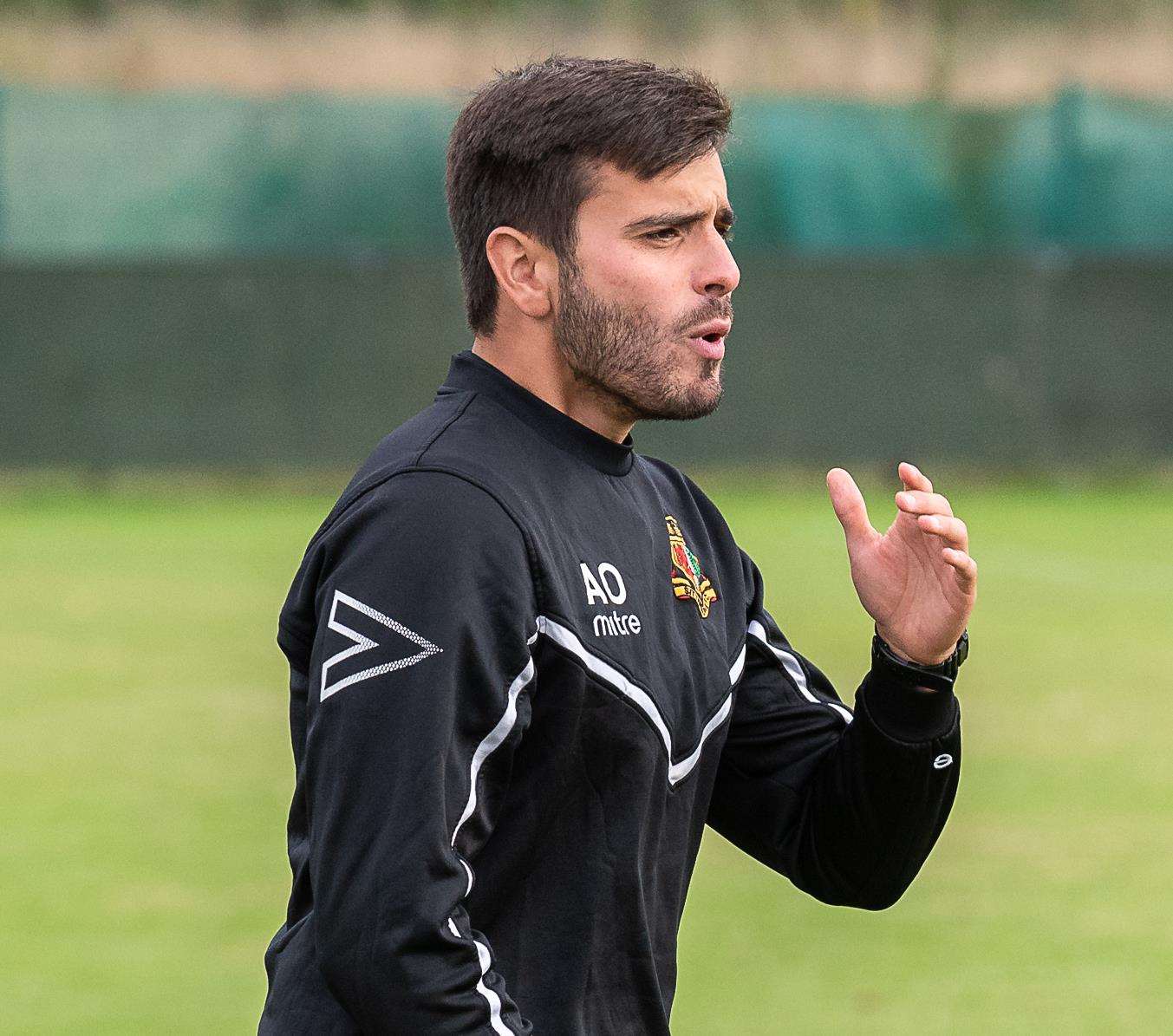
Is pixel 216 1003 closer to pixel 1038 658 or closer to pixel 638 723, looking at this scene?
pixel 638 723

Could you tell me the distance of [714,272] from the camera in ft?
8.74

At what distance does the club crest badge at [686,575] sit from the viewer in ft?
8.97

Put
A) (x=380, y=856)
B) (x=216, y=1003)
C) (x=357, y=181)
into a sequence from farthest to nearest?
(x=357, y=181)
(x=216, y=1003)
(x=380, y=856)

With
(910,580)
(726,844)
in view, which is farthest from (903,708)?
(726,844)

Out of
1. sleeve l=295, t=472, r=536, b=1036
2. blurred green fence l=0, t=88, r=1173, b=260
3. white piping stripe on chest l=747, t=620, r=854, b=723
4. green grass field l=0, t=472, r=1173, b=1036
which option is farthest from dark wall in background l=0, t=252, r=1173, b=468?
sleeve l=295, t=472, r=536, b=1036

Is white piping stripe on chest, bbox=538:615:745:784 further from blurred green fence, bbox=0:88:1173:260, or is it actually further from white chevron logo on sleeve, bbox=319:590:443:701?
blurred green fence, bbox=0:88:1173:260

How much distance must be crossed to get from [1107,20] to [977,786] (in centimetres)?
1894

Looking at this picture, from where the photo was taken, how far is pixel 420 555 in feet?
7.61

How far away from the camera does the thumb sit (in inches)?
115

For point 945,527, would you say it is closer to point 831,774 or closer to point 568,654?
point 831,774

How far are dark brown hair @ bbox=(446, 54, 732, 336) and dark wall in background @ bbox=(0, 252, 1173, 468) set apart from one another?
54.6ft

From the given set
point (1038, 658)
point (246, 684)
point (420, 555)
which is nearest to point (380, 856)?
point (420, 555)

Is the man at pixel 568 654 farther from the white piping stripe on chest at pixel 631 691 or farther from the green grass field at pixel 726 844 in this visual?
the green grass field at pixel 726 844

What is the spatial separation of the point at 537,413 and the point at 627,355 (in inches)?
5.3
